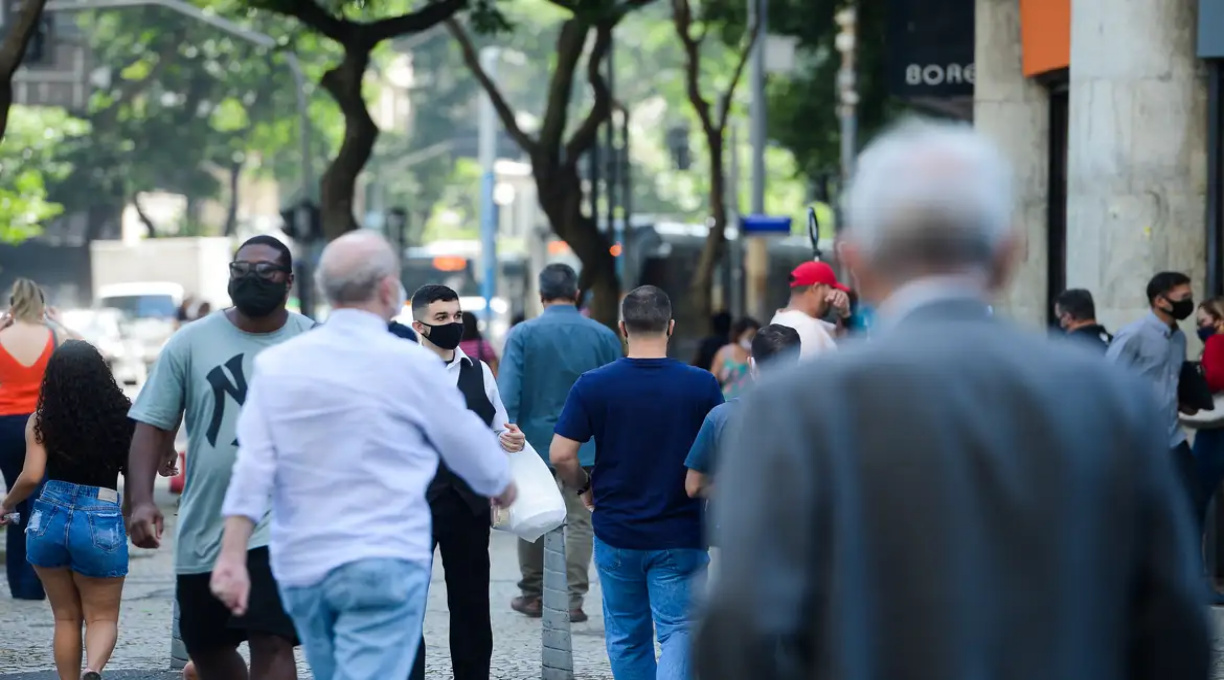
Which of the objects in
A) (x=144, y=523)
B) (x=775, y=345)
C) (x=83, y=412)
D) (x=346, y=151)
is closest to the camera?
(x=144, y=523)

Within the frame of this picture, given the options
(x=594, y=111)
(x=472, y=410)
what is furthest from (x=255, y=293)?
(x=594, y=111)

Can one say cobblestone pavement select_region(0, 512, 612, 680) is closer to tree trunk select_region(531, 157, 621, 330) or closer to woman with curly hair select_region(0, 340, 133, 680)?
woman with curly hair select_region(0, 340, 133, 680)

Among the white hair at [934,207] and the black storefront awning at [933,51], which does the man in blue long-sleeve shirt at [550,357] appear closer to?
the black storefront awning at [933,51]

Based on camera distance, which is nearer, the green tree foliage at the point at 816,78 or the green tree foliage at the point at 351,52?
the green tree foliage at the point at 351,52

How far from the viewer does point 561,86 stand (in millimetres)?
23891

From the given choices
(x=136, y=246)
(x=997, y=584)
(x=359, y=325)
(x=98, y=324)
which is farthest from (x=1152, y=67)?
(x=136, y=246)

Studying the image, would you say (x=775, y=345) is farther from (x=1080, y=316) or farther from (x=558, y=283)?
(x=1080, y=316)

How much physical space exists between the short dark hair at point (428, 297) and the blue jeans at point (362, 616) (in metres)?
3.07

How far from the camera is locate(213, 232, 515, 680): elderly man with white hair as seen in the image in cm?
467

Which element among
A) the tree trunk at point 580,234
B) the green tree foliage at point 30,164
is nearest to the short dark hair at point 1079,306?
the tree trunk at point 580,234

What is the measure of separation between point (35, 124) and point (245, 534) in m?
45.2

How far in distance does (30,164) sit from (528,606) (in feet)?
135

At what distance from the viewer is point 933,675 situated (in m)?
2.53

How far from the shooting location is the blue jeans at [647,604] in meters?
6.75
